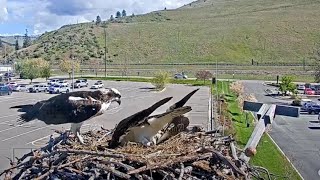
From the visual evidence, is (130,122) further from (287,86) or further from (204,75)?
(204,75)

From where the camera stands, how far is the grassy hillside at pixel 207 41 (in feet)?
360

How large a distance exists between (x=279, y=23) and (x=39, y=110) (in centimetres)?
12480

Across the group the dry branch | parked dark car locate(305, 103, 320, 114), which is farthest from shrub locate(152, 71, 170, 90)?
the dry branch

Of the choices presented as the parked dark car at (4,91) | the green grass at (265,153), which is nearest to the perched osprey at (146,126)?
the green grass at (265,153)

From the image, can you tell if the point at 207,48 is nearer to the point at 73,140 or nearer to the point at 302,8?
the point at 302,8

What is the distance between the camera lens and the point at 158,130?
7648 mm

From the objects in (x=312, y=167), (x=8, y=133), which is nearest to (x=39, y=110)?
(x=312, y=167)

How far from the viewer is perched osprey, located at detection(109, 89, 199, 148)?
725 centimetres

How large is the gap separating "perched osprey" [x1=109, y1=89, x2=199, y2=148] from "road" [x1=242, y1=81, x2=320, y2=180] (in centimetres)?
1528

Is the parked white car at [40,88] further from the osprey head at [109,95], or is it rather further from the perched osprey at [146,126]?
the perched osprey at [146,126]

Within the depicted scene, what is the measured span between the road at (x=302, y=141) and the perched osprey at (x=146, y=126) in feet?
50.1

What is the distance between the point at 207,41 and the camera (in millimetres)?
118500

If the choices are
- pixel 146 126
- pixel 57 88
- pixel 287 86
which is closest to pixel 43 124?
pixel 146 126

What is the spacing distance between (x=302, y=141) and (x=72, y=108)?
2358 cm
